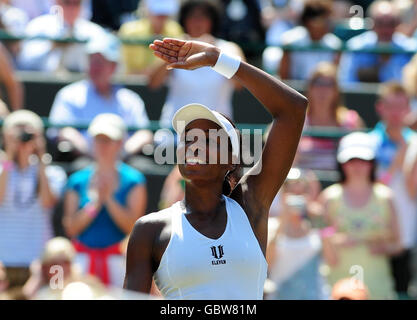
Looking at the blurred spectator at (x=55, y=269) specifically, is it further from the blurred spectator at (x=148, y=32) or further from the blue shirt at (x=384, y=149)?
the blurred spectator at (x=148, y=32)

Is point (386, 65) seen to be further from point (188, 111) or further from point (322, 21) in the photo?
point (188, 111)

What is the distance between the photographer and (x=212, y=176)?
3.62 meters

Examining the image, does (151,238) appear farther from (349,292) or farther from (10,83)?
(10,83)

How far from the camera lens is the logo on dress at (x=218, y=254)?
3457 mm

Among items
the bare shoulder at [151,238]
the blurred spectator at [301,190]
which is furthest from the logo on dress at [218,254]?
the blurred spectator at [301,190]

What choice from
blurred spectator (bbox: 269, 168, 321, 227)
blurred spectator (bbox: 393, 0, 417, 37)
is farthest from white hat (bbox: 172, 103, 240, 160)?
blurred spectator (bbox: 393, 0, 417, 37)

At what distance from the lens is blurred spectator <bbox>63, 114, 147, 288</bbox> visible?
650 cm

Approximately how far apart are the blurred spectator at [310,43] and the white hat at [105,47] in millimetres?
1459

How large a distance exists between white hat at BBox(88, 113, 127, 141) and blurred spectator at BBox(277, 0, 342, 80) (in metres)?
1.81

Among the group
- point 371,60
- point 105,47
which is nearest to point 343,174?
point 371,60

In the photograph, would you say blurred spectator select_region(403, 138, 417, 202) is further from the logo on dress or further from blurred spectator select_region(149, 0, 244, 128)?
the logo on dress

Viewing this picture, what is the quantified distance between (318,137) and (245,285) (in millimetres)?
3917

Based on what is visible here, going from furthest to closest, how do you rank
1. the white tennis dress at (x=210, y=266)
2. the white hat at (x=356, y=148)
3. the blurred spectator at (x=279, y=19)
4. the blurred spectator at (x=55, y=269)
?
1. the blurred spectator at (x=279, y=19)
2. the white hat at (x=356, y=148)
3. the blurred spectator at (x=55, y=269)
4. the white tennis dress at (x=210, y=266)
